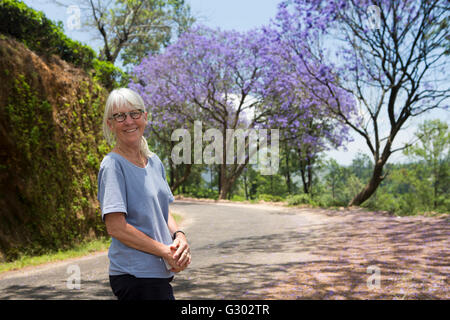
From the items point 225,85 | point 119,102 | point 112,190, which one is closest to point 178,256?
point 112,190

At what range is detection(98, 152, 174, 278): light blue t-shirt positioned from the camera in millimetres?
1657

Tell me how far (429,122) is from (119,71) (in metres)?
26.2

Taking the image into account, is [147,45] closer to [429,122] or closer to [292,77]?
[292,77]

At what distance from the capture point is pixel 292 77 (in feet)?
56.9

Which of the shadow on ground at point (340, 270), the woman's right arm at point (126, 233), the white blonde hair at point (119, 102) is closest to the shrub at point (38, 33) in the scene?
the shadow on ground at point (340, 270)

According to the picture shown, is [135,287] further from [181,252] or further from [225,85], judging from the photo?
[225,85]

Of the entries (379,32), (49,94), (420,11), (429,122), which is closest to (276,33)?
(379,32)

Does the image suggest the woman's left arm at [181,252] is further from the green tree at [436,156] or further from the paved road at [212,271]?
the green tree at [436,156]

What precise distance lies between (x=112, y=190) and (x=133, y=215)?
17cm

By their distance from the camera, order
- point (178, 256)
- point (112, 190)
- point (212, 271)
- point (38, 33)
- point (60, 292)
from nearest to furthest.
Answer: point (112, 190) < point (178, 256) < point (60, 292) < point (212, 271) < point (38, 33)

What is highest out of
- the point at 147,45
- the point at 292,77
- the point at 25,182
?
the point at 147,45

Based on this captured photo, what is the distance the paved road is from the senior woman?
10.2ft

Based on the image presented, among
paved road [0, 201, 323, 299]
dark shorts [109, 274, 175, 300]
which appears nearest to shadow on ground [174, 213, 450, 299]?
paved road [0, 201, 323, 299]

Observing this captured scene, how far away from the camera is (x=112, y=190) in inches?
64.9
